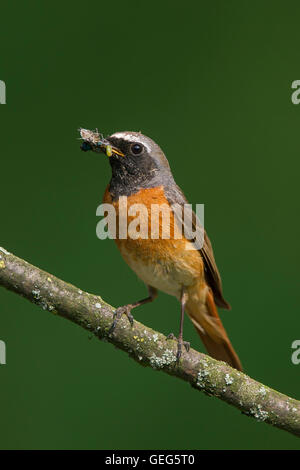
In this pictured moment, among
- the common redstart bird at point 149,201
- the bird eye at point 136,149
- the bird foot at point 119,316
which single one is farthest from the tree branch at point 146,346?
the bird eye at point 136,149

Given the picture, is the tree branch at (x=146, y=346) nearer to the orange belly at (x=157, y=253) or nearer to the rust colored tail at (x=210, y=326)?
the orange belly at (x=157, y=253)

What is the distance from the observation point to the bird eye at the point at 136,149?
267 cm

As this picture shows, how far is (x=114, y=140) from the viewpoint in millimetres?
2680

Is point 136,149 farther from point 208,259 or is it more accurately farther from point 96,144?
point 208,259

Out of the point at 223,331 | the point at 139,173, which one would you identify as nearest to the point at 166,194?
the point at 139,173

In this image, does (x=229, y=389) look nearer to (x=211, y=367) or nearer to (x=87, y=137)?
(x=211, y=367)

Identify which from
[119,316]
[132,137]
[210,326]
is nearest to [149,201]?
[132,137]

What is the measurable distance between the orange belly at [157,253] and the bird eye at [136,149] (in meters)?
0.17

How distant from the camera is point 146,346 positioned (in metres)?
2.17

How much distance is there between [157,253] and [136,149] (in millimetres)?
464

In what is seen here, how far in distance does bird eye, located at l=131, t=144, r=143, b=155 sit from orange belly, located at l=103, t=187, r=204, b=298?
0.17 metres

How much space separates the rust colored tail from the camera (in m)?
2.98

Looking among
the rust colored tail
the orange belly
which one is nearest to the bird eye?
the orange belly

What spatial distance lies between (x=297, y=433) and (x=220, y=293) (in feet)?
3.13
